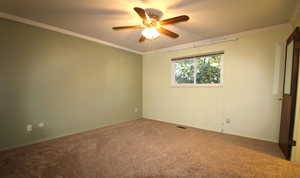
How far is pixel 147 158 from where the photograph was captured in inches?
81.2

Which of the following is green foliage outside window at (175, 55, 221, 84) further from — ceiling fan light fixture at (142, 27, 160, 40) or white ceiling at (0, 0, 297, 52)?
ceiling fan light fixture at (142, 27, 160, 40)

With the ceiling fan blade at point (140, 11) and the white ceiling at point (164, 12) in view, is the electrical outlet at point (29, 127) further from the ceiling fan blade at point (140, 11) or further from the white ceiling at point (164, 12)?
the ceiling fan blade at point (140, 11)

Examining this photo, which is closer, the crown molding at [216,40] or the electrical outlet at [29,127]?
the electrical outlet at [29,127]

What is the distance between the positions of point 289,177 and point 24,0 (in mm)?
4246

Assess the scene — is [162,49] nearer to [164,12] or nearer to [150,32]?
[164,12]

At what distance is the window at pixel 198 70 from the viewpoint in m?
3.36

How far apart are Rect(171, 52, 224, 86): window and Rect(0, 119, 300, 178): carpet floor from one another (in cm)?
145

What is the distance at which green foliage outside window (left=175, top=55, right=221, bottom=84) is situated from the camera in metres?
3.38

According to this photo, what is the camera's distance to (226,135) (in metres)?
3.06

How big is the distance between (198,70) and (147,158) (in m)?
2.67

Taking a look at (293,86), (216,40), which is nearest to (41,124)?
(216,40)

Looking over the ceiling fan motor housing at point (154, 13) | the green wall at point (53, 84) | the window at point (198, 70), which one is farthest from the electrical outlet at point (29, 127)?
the window at point (198, 70)

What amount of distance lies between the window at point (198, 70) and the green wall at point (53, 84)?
5.65 ft

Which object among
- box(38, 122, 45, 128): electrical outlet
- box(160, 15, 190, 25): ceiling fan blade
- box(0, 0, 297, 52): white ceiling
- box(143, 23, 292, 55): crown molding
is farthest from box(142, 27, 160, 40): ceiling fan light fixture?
box(38, 122, 45, 128): electrical outlet
